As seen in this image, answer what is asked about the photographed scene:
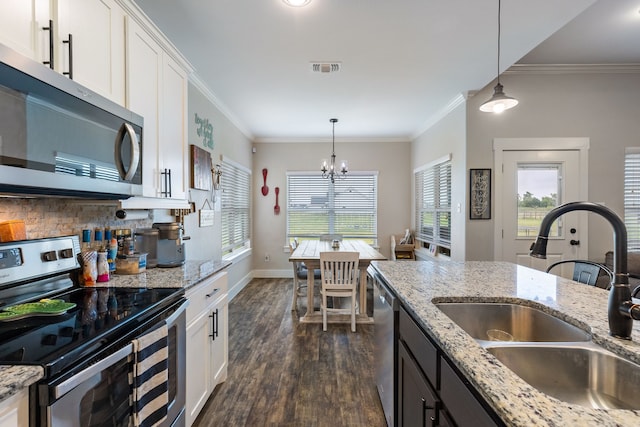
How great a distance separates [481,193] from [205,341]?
3.26m

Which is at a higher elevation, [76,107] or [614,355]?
[76,107]

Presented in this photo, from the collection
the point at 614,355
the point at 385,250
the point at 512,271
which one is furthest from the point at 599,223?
the point at 614,355

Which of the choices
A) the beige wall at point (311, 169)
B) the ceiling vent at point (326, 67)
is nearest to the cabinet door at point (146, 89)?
the ceiling vent at point (326, 67)

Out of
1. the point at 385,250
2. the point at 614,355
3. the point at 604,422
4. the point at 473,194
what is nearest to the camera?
the point at 604,422

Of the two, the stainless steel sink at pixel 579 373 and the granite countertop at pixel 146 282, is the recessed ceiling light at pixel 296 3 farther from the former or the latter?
the stainless steel sink at pixel 579 373

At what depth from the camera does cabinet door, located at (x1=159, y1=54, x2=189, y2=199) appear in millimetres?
1962

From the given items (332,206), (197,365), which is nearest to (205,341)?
(197,365)

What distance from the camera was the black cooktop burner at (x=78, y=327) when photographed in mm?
849

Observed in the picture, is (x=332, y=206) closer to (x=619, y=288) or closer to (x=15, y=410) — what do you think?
(x=619, y=288)

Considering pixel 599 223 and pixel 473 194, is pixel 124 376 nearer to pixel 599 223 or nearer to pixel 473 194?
pixel 473 194

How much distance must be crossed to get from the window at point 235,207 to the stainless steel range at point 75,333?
2.73 metres

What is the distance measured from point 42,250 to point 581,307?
7.77 feet

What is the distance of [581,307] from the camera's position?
1.22 metres

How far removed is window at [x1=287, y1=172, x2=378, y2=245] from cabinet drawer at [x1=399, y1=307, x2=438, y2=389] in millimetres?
4381
